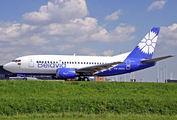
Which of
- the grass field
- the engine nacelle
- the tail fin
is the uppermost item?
the tail fin

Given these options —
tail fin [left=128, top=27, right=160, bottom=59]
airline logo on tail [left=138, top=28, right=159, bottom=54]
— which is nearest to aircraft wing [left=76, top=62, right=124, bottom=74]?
tail fin [left=128, top=27, right=160, bottom=59]

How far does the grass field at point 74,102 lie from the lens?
18016 mm

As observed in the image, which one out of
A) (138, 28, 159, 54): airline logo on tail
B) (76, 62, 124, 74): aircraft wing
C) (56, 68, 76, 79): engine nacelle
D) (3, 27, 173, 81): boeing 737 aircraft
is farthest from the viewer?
(138, 28, 159, 54): airline logo on tail

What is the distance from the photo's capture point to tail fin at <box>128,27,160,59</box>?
138 feet

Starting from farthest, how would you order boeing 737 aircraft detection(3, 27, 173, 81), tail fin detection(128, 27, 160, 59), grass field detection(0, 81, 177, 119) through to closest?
tail fin detection(128, 27, 160, 59), boeing 737 aircraft detection(3, 27, 173, 81), grass field detection(0, 81, 177, 119)

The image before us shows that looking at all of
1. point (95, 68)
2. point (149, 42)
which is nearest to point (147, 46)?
point (149, 42)

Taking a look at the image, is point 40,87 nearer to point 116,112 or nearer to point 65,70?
point 116,112

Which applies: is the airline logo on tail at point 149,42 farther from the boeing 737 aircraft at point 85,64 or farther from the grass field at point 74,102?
the grass field at point 74,102

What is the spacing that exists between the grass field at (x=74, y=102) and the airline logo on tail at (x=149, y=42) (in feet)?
62.2

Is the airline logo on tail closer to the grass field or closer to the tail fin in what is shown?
the tail fin

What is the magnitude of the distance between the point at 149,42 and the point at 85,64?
14.2 m

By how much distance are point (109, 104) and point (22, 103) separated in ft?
25.1

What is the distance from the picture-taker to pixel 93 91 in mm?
23953

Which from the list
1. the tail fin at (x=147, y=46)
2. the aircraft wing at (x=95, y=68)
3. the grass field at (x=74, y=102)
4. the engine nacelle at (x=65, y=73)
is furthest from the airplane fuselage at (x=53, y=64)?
the grass field at (x=74, y=102)
